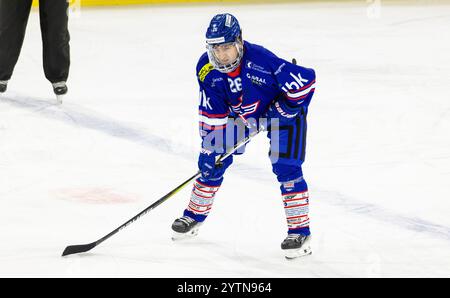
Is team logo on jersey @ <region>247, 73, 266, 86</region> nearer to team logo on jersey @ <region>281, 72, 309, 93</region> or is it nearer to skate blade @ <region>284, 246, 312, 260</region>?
team logo on jersey @ <region>281, 72, 309, 93</region>

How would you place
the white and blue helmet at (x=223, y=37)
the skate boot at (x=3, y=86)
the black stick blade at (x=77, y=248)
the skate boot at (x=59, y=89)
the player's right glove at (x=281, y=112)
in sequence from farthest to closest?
the skate boot at (x=3, y=86) < the skate boot at (x=59, y=89) < the black stick blade at (x=77, y=248) < the player's right glove at (x=281, y=112) < the white and blue helmet at (x=223, y=37)

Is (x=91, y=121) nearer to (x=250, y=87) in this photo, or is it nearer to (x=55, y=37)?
(x=55, y=37)

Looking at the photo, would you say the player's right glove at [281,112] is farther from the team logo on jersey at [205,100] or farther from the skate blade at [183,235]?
the skate blade at [183,235]

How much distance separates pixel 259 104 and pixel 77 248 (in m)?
0.83

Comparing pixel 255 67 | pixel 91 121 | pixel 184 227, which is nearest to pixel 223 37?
pixel 255 67

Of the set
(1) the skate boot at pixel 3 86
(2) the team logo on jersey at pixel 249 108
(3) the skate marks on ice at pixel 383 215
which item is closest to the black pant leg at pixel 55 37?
(1) the skate boot at pixel 3 86

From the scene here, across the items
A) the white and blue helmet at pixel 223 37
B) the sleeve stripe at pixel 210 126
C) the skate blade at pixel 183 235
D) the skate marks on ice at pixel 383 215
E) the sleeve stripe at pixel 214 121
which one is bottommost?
the skate marks on ice at pixel 383 215

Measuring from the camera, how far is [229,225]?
372cm

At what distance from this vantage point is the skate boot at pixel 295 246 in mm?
3330

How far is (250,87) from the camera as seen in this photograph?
3.28 meters

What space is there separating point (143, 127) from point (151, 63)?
1.81 meters

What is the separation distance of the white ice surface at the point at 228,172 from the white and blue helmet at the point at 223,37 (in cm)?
69

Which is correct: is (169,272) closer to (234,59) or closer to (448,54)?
(234,59)

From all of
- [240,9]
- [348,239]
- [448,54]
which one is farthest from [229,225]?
[240,9]
